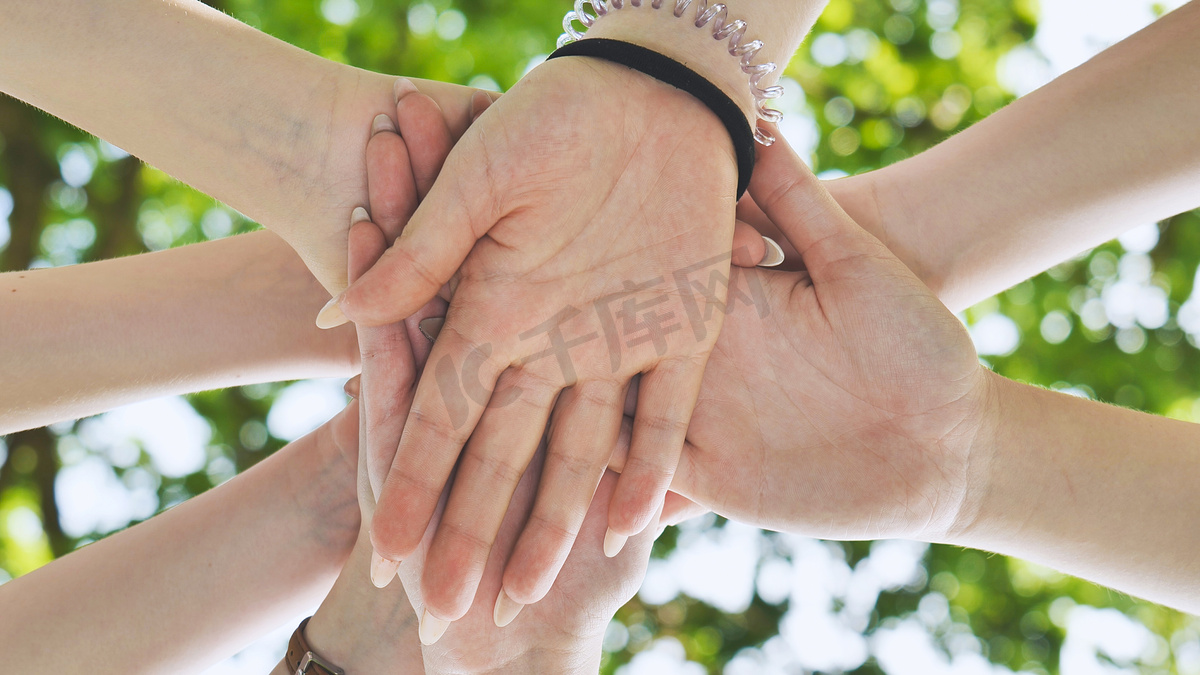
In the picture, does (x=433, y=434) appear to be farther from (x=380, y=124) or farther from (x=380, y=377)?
(x=380, y=124)

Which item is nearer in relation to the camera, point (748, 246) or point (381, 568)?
point (381, 568)

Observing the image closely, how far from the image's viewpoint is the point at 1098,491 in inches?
56.2

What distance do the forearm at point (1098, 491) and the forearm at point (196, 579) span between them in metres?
1.36

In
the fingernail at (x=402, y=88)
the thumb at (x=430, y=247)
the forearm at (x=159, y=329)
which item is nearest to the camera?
the thumb at (x=430, y=247)

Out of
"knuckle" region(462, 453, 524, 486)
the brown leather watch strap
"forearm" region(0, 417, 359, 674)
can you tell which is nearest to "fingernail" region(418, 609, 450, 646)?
"knuckle" region(462, 453, 524, 486)

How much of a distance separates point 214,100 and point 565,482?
879 millimetres

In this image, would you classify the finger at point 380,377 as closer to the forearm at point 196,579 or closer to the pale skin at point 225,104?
the pale skin at point 225,104

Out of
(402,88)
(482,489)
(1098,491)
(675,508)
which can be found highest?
(402,88)

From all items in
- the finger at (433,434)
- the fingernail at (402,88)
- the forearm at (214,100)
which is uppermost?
the forearm at (214,100)

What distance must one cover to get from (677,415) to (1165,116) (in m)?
1.11

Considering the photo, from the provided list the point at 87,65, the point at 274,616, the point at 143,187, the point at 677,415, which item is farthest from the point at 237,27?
the point at 143,187

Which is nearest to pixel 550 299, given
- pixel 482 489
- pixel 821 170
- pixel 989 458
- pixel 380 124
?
pixel 482 489

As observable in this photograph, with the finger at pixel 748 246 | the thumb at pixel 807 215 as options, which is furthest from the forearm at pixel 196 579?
the thumb at pixel 807 215

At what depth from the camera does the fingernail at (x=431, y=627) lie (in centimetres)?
130
